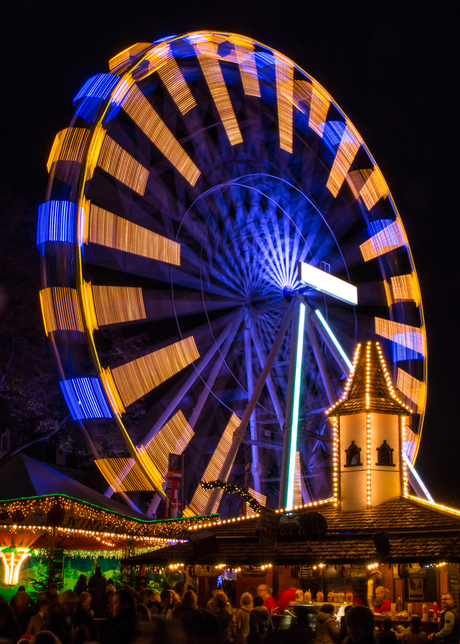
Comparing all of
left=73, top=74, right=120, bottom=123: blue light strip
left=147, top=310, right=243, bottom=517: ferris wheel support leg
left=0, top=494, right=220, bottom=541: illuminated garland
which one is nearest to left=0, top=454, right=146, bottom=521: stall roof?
left=0, top=494, right=220, bottom=541: illuminated garland

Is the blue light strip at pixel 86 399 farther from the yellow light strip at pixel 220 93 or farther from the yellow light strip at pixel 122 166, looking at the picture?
the yellow light strip at pixel 220 93

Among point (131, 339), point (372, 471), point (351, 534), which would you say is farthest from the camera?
point (131, 339)

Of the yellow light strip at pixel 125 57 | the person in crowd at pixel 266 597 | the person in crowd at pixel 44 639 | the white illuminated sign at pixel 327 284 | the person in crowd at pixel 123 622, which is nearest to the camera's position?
the person in crowd at pixel 44 639

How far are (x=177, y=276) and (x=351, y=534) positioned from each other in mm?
8005

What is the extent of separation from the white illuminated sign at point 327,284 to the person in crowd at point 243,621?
8673 mm

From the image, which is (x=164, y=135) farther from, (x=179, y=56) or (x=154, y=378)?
(x=154, y=378)

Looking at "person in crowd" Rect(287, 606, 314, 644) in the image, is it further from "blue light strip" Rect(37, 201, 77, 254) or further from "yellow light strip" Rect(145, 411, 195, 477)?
"blue light strip" Rect(37, 201, 77, 254)

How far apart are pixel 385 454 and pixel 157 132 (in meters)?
8.16

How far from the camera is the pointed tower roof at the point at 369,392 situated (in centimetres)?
1070

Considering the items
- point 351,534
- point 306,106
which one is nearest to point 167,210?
point 306,106

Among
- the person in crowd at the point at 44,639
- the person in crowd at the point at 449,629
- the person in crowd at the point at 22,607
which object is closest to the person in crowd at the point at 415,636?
the person in crowd at the point at 449,629

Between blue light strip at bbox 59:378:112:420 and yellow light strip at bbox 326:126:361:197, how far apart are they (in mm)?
8420

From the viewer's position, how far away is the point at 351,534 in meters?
8.27

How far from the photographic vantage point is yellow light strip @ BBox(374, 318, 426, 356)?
18375mm
